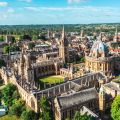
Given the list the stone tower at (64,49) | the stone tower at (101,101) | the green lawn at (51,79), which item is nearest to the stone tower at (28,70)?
the green lawn at (51,79)

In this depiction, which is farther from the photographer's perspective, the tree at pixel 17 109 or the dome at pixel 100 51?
the dome at pixel 100 51

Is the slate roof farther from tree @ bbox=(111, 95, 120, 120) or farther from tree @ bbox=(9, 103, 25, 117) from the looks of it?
tree @ bbox=(9, 103, 25, 117)

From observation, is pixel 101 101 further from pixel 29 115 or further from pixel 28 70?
pixel 28 70

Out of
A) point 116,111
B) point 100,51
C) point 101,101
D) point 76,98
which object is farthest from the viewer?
point 100,51

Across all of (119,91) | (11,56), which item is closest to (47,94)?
(119,91)

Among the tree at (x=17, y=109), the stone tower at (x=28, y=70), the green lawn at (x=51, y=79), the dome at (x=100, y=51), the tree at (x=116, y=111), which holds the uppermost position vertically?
the dome at (x=100, y=51)

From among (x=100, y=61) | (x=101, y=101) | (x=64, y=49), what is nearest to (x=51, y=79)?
(x=100, y=61)

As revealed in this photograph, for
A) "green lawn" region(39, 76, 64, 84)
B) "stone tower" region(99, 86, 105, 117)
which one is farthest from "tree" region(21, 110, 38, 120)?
"green lawn" region(39, 76, 64, 84)

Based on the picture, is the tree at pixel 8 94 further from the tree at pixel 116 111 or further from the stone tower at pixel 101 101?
the tree at pixel 116 111

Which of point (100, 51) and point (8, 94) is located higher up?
point (100, 51)
